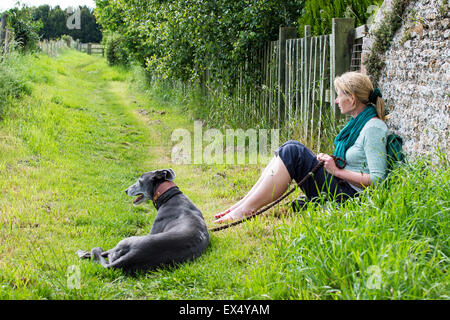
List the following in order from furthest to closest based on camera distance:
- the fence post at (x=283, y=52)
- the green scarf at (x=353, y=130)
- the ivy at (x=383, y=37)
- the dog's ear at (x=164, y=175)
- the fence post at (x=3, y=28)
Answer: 1. the fence post at (x=3, y=28)
2. the fence post at (x=283, y=52)
3. the ivy at (x=383, y=37)
4. the dog's ear at (x=164, y=175)
5. the green scarf at (x=353, y=130)

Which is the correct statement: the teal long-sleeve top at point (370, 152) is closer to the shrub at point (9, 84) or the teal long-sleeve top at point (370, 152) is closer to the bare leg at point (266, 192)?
the bare leg at point (266, 192)

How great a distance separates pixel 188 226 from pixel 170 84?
11518 millimetres

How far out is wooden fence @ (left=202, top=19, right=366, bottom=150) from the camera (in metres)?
5.65

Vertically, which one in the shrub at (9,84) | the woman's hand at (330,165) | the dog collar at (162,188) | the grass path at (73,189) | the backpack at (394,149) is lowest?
the grass path at (73,189)

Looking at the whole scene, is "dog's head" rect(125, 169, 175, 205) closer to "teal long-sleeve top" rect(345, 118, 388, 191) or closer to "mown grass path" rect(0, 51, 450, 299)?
"mown grass path" rect(0, 51, 450, 299)

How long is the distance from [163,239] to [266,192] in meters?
1.34

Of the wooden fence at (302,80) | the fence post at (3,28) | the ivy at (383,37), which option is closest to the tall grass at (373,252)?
the ivy at (383,37)

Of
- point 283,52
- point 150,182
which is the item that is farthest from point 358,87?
point 283,52

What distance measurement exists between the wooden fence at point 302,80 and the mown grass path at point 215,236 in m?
1.13

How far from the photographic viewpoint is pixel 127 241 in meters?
3.45

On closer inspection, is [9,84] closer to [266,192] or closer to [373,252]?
[266,192]

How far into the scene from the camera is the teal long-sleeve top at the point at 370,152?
3.80 m

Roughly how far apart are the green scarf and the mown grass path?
25.2 inches
